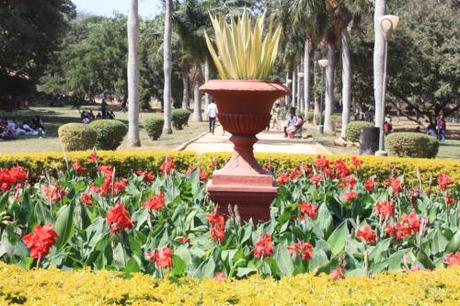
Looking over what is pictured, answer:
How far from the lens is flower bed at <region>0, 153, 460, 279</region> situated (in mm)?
4203

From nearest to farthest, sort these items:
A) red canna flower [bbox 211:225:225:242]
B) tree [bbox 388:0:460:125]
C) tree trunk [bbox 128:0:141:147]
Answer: red canna flower [bbox 211:225:225:242] < tree trunk [bbox 128:0:141:147] < tree [bbox 388:0:460:125]

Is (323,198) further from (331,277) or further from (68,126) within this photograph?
(68,126)

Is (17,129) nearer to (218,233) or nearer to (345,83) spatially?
A: (345,83)

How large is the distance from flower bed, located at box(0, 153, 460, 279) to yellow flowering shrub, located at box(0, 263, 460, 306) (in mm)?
219

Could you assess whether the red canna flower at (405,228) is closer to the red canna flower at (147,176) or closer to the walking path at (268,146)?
the red canna flower at (147,176)

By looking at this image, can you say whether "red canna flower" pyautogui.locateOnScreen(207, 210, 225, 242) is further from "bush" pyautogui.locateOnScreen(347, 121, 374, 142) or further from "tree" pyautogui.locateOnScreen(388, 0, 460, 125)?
"tree" pyautogui.locateOnScreen(388, 0, 460, 125)

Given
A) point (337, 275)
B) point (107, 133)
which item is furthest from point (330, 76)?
point (337, 275)

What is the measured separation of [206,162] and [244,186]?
4045 millimetres

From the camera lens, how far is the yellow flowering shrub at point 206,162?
10008mm

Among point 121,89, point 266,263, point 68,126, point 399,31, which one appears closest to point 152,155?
point 68,126

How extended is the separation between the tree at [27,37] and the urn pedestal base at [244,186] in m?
26.7

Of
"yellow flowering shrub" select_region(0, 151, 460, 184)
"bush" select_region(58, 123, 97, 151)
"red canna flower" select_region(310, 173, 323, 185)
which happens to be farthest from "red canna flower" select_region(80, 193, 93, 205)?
"bush" select_region(58, 123, 97, 151)

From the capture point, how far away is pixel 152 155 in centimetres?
1063

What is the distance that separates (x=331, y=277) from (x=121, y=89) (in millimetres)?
57453
